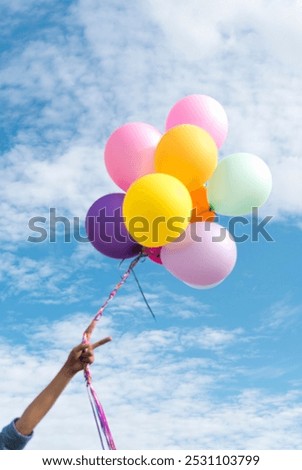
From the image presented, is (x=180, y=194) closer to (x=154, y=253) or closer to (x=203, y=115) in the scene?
(x=154, y=253)

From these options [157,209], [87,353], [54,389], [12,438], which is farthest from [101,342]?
[157,209]

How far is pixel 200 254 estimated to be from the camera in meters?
4.63

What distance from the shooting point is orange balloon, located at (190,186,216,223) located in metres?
4.87

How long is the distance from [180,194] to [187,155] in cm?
36

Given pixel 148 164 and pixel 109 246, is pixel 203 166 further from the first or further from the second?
pixel 109 246

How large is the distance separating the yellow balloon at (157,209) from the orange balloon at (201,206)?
38 cm

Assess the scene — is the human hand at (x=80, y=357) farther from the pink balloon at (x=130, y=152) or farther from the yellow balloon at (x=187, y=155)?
the pink balloon at (x=130, y=152)

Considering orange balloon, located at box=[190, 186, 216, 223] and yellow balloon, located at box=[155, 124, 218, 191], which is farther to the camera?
orange balloon, located at box=[190, 186, 216, 223]

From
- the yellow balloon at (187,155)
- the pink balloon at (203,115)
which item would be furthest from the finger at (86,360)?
the pink balloon at (203,115)

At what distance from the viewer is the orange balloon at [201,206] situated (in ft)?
16.0

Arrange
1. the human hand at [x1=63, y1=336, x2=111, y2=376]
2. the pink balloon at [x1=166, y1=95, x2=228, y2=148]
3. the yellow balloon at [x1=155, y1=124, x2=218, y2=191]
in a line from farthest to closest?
the pink balloon at [x1=166, y1=95, x2=228, y2=148], the yellow balloon at [x1=155, y1=124, x2=218, y2=191], the human hand at [x1=63, y1=336, x2=111, y2=376]

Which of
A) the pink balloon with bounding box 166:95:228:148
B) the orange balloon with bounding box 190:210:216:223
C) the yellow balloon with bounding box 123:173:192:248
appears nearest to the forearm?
the yellow balloon with bounding box 123:173:192:248

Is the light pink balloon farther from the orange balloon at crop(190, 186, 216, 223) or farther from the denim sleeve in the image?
the denim sleeve

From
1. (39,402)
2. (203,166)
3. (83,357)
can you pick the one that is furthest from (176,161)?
(39,402)
